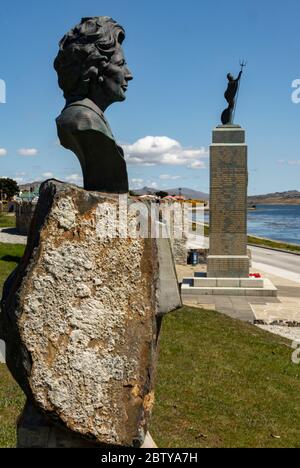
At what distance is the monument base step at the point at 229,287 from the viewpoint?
14047mm

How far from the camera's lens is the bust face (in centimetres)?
350

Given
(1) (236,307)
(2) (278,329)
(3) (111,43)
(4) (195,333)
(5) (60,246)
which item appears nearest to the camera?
(5) (60,246)

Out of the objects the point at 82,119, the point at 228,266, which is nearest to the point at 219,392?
the point at 82,119

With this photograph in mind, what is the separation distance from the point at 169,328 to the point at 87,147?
20.1 ft

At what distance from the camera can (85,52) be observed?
3385 millimetres

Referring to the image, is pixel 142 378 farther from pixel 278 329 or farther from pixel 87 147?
pixel 278 329

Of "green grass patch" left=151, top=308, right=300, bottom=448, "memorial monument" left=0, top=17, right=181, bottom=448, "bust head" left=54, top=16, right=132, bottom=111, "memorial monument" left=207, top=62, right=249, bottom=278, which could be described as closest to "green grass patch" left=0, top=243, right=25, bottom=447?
"green grass patch" left=151, top=308, right=300, bottom=448

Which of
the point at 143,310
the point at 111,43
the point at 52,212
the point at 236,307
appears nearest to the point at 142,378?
the point at 143,310

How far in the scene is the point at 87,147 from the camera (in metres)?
3.47

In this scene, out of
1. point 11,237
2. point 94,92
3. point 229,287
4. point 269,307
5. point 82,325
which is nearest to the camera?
point 82,325

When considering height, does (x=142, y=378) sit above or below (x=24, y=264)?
below

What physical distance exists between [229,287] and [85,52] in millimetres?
11600

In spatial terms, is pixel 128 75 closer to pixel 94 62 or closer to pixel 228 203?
pixel 94 62

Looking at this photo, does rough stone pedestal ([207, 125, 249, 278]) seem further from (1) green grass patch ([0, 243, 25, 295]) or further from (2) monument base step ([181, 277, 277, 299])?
(1) green grass patch ([0, 243, 25, 295])
